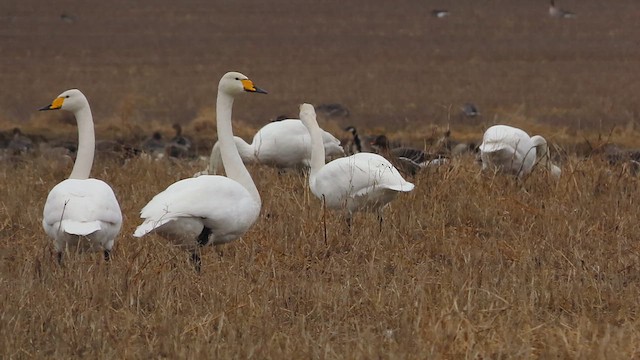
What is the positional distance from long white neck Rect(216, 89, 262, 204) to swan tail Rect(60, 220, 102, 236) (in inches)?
47.7

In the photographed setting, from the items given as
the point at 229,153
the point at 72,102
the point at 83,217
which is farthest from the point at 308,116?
the point at 83,217

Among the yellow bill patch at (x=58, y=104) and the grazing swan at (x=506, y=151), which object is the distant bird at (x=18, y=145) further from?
the yellow bill patch at (x=58, y=104)

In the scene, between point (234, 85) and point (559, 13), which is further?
point (559, 13)

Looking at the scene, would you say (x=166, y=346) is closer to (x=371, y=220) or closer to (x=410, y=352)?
(x=410, y=352)

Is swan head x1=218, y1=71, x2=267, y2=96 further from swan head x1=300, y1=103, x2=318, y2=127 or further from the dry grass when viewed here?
swan head x1=300, y1=103, x2=318, y2=127

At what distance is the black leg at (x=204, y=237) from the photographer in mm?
6992

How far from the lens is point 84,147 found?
8.01 meters

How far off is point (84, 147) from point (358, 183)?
1.85m

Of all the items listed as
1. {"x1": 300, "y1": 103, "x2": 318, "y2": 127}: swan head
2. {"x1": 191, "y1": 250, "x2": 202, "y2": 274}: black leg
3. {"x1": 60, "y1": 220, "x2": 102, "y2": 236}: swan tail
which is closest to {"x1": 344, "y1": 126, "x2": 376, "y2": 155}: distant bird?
{"x1": 300, "y1": 103, "x2": 318, "y2": 127}: swan head

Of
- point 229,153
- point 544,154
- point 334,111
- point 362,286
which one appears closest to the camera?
point 362,286

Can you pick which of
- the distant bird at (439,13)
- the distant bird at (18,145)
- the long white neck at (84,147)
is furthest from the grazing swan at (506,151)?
the distant bird at (439,13)

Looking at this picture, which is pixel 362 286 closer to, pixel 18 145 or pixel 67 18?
pixel 18 145

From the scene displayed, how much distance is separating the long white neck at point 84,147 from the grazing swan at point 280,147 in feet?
11.0

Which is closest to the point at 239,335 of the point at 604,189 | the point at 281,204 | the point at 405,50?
the point at 281,204
